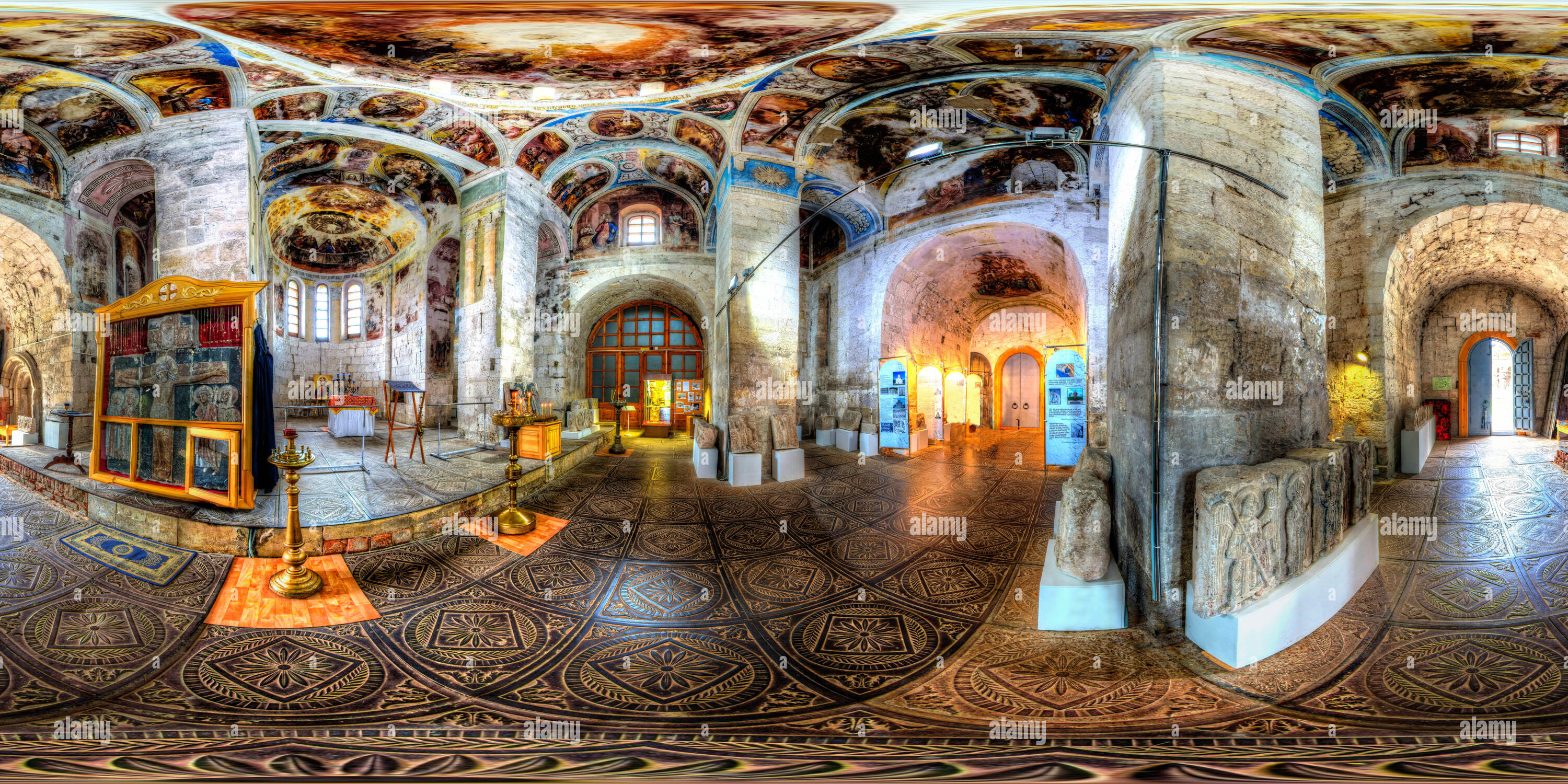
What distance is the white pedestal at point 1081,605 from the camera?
354cm

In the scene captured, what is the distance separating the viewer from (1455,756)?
7.56 ft

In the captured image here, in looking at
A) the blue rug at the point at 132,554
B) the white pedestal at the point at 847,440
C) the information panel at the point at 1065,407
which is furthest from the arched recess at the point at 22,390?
the information panel at the point at 1065,407

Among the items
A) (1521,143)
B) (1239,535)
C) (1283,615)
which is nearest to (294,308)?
(1239,535)

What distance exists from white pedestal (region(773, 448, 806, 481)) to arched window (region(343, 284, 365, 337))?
14357 mm

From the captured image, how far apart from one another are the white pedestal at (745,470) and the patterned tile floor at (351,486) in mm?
2672

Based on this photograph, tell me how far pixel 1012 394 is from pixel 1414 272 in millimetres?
9607

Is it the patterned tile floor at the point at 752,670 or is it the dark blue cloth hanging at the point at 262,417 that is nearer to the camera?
the patterned tile floor at the point at 752,670

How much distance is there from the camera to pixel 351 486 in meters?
5.83

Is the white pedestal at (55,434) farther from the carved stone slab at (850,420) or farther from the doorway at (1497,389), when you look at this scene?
the doorway at (1497,389)

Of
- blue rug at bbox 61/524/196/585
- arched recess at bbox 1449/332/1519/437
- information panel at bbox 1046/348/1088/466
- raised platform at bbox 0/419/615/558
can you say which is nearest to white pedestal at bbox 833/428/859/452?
information panel at bbox 1046/348/1088/466

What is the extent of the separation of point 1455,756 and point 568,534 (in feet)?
18.9

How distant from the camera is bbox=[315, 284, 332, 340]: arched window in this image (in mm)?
15312

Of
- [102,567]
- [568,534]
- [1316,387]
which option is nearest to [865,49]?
[1316,387]

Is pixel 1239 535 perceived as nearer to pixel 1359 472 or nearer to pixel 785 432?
pixel 1359 472
